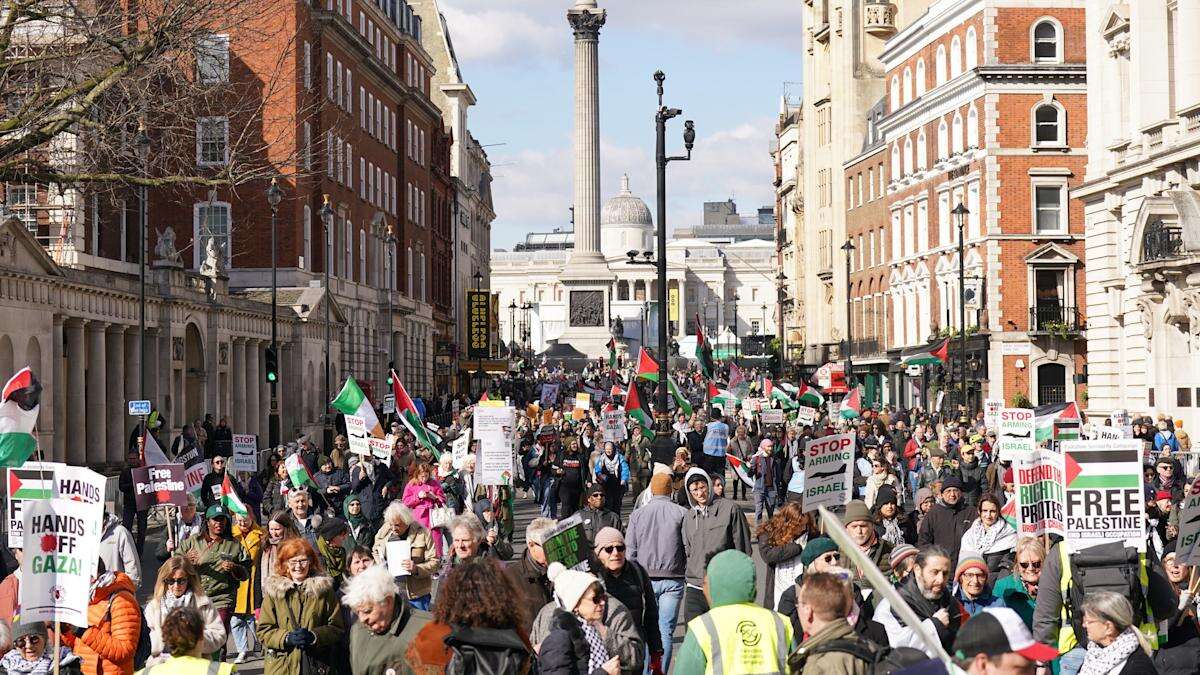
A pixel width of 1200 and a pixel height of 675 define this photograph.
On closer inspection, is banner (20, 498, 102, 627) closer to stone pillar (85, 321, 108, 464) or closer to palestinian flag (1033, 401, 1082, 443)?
palestinian flag (1033, 401, 1082, 443)

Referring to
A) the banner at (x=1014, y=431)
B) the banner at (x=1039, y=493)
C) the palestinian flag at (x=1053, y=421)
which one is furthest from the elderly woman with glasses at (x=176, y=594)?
the palestinian flag at (x=1053, y=421)

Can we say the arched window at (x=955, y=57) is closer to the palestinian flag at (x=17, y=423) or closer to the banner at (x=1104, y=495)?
the palestinian flag at (x=17, y=423)

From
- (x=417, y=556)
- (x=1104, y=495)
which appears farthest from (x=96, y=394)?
(x=1104, y=495)

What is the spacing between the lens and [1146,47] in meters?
40.8

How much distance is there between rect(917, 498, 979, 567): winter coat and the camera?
14.8 meters

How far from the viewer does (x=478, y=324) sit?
9900cm

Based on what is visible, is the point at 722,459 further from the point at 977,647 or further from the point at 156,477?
the point at 977,647

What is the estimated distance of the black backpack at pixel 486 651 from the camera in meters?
7.97

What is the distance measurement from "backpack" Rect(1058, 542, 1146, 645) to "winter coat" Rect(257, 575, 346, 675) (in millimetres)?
4004

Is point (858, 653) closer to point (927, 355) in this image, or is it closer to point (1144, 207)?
point (1144, 207)

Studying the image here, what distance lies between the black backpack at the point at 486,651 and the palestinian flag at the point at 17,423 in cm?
906

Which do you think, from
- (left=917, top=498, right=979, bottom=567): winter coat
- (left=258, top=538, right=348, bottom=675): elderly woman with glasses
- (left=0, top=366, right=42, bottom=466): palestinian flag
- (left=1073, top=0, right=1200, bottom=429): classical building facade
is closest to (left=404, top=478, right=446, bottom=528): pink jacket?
(left=0, top=366, right=42, bottom=466): palestinian flag

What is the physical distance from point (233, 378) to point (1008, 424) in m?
28.6

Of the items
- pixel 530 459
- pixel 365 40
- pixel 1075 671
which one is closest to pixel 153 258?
pixel 365 40
